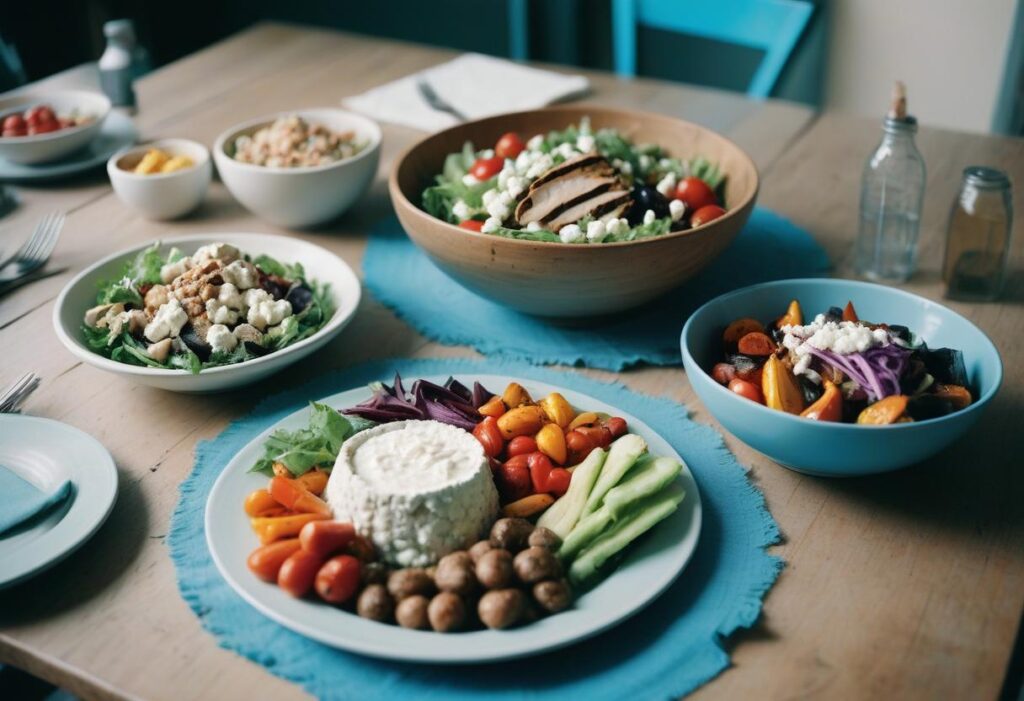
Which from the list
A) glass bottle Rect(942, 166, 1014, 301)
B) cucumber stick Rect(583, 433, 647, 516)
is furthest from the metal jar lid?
cucumber stick Rect(583, 433, 647, 516)

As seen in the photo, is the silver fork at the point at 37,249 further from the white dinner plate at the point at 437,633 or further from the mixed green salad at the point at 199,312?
the white dinner plate at the point at 437,633

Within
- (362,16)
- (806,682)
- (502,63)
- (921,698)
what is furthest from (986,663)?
(362,16)

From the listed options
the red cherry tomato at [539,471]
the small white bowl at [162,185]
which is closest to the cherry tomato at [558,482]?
the red cherry tomato at [539,471]

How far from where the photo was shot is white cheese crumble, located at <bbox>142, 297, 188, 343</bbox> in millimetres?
1520

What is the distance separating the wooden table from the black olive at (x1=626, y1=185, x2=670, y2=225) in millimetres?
279

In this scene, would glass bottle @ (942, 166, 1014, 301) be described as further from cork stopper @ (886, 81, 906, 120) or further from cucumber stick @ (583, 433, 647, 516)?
cucumber stick @ (583, 433, 647, 516)

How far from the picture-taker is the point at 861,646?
1.10 m

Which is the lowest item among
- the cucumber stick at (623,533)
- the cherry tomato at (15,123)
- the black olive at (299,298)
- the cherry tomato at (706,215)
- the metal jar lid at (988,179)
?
the cucumber stick at (623,533)

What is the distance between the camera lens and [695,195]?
184cm

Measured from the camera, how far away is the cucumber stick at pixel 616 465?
1232 mm

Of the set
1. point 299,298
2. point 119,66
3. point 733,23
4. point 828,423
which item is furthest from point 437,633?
point 733,23

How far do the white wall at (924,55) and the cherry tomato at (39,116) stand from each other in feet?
10.3

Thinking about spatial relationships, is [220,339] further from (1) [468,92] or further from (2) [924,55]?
(2) [924,55]

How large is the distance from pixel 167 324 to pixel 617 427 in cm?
69
